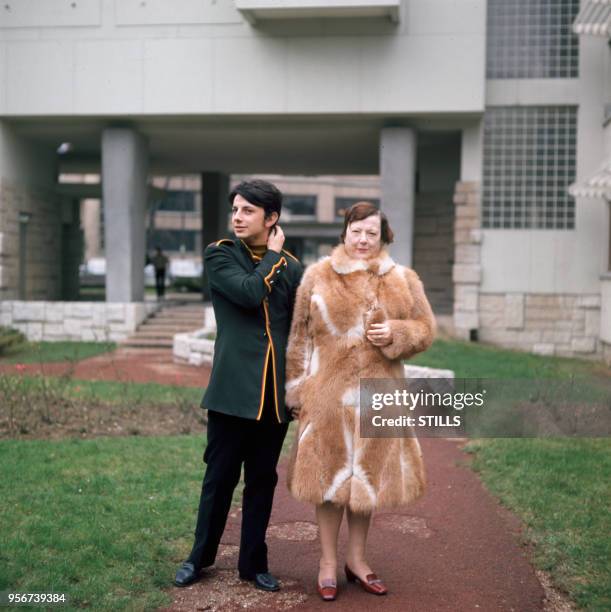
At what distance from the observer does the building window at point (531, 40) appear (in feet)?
53.6

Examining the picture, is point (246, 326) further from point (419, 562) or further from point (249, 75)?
point (249, 75)

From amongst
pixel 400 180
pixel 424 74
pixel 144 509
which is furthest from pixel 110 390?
pixel 424 74

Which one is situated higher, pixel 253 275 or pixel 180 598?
pixel 253 275

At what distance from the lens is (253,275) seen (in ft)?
13.3

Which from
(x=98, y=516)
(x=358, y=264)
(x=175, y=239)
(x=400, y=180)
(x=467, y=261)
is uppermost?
(x=400, y=180)

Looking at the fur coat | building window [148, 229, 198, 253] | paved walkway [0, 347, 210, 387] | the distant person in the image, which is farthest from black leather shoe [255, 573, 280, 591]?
building window [148, 229, 198, 253]

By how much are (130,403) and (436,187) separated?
37.3 ft

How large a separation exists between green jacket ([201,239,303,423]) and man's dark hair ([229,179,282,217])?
0.24 m

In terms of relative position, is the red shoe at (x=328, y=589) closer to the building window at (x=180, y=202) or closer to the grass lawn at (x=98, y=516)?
the grass lawn at (x=98, y=516)

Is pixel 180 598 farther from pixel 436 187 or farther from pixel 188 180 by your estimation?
pixel 188 180

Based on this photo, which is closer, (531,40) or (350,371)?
(350,371)

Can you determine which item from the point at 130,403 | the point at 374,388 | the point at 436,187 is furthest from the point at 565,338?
the point at 374,388

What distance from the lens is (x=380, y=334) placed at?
4.02 meters

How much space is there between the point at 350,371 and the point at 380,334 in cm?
24
